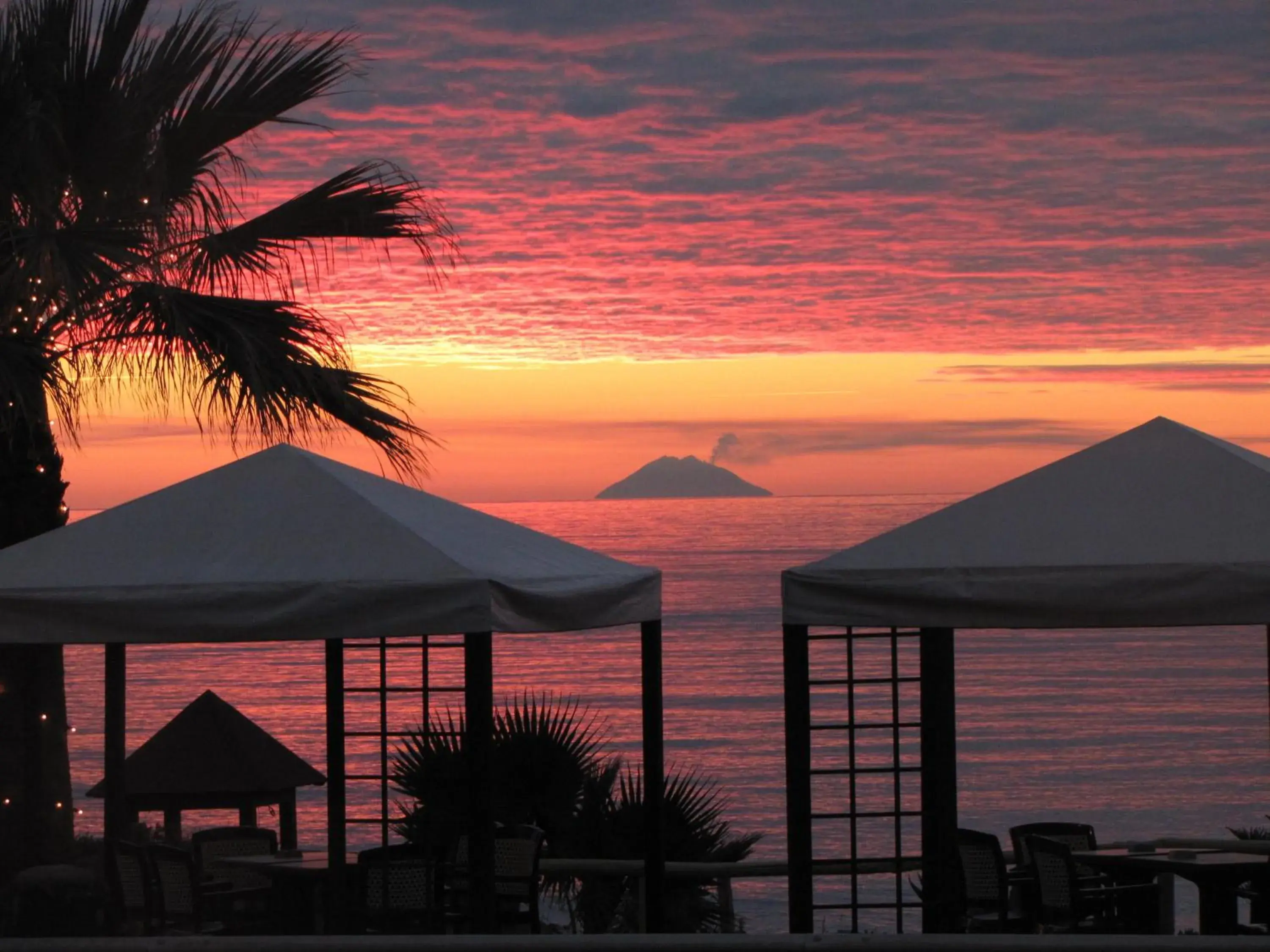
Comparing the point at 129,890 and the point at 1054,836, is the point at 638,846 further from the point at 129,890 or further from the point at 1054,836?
the point at 129,890

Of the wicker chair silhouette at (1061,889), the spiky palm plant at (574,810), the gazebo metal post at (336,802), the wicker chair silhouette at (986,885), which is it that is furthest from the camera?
the spiky palm plant at (574,810)

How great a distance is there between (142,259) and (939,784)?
19.3 feet

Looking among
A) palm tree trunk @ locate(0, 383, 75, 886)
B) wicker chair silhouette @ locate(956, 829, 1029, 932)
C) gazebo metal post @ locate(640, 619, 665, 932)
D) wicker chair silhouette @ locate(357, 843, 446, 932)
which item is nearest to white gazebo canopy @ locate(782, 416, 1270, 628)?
gazebo metal post @ locate(640, 619, 665, 932)

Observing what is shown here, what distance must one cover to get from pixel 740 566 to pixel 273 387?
136m

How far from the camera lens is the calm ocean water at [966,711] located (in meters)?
44.0

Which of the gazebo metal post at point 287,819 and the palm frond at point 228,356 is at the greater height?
the palm frond at point 228,356

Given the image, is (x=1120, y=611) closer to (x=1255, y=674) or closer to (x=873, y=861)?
(x=873, y=861)

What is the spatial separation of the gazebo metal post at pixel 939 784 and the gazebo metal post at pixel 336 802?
301cm

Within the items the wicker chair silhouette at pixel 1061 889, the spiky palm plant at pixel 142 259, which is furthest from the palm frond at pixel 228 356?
the wicker chair silhouette at pixel 1061 889

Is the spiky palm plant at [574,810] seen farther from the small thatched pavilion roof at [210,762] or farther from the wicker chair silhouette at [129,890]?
the wicker chair silhouette at [129,890]

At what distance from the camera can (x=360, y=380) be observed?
11.6 metres

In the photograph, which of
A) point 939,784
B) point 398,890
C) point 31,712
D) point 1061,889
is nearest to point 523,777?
point 31,712

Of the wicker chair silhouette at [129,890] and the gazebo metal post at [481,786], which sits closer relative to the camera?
the gazebo metal post at [481,786]

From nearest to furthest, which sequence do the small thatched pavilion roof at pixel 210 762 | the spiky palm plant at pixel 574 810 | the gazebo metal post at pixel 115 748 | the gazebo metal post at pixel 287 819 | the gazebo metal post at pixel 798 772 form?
the gazebo metal post at pixel 798 772, the gazebo metal post at pixel 115 748, the spiky palm plant at pixel 574 810, the gazebo metal post at pixel 287 819, the small thatched pavilion roof at pixel 210 762
